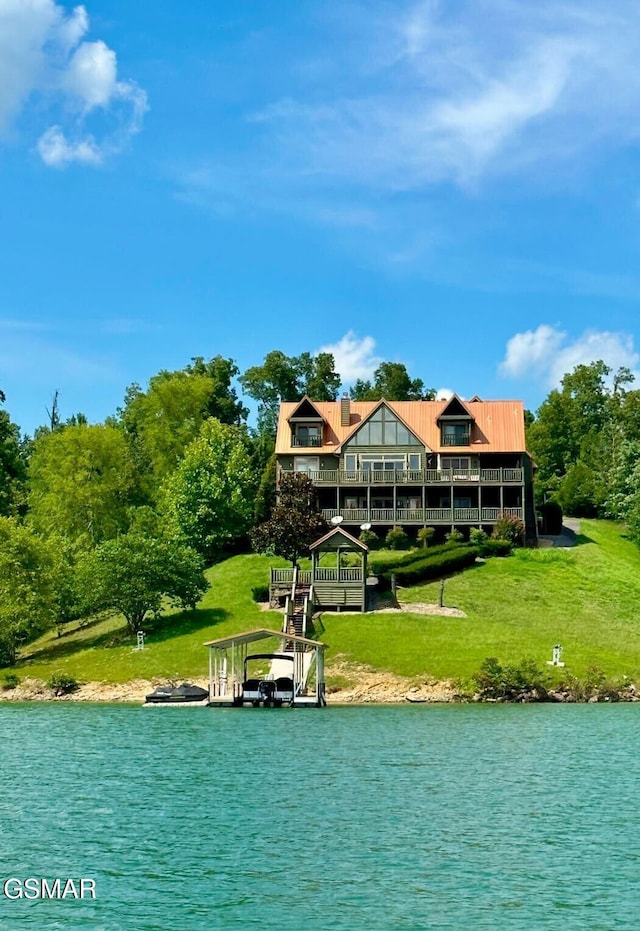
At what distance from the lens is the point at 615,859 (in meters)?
20.7

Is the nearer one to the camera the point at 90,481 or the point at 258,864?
the point at 258,864

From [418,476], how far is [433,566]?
13.2 meters

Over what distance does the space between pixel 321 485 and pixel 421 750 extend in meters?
43.8

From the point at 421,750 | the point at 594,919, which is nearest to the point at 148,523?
the point at 421,750

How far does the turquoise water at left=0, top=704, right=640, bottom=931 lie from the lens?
17.7 metres

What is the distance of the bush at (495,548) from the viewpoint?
6800 centimetres

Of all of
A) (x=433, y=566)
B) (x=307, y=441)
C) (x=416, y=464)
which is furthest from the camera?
(x=307, y=441)

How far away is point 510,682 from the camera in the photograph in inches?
1870

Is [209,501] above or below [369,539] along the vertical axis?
above

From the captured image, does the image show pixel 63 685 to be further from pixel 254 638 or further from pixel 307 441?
pixel 307 441

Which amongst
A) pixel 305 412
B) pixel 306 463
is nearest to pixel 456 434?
pixel 306 463

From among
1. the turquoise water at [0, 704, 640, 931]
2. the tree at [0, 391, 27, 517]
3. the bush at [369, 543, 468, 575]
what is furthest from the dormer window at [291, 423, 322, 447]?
the turquoise water at [0, 704, 640, 931]

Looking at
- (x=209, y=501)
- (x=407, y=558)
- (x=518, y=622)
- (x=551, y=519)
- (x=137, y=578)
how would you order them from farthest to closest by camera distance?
1. (x=551, y=519)
2. (x=209, y=501)
3. (x=407, y=558)
4. (x=137, y=578)
5. (x=518, y=622)

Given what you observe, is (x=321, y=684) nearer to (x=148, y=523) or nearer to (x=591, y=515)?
(x=148, y=523)
